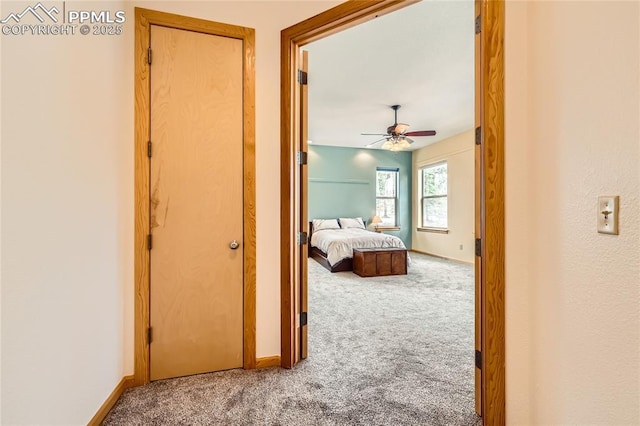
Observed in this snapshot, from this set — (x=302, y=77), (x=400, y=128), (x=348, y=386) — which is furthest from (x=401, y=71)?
(x=348, y=386)

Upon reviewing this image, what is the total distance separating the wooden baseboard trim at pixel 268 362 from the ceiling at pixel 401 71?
2.85 meters

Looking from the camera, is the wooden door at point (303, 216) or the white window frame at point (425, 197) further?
the white window frame at point (425, 197)

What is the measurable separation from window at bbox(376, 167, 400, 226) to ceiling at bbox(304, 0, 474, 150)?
2203mm

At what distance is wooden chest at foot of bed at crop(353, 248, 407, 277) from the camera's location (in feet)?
16.2

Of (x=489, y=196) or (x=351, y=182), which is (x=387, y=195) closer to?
(x=351, y=182)

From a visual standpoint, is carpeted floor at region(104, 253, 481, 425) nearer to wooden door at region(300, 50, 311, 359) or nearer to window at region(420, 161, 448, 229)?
wooden door at region(300, 50, 311, 359)

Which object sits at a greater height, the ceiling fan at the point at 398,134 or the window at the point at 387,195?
the ceiling fan at the point at 398,134

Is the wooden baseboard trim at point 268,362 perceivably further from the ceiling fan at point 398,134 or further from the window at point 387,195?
the window at point 387,195
